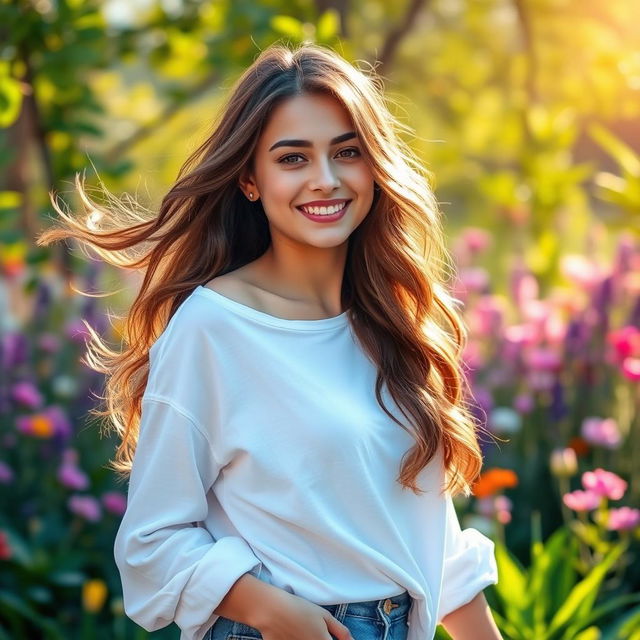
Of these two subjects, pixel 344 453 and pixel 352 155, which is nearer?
pixel 344 453

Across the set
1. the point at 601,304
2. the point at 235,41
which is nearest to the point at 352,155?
the point at 601,304

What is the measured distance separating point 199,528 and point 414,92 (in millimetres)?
6904

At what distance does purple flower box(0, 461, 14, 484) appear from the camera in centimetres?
344

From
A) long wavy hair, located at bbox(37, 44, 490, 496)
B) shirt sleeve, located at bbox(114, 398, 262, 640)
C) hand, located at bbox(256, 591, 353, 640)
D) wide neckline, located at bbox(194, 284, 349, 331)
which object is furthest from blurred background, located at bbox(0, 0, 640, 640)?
hand, located at bbox(256, 591, 353, 640)

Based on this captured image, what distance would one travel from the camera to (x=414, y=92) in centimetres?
832

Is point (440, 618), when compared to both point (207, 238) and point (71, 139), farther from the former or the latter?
point (71, 139)

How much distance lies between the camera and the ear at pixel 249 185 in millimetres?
1966

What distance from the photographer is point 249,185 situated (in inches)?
77.7

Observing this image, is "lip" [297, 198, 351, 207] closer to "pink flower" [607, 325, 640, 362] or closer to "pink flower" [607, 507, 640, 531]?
"pink flower" [607, 507, 640, 531]

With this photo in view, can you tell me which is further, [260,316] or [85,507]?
[85,507]

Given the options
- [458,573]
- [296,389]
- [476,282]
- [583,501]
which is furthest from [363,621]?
[476,282]

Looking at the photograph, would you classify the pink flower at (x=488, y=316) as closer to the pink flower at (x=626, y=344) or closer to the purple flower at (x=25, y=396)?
the pink flower at (x=626, y=344)

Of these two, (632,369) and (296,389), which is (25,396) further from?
(296,389)

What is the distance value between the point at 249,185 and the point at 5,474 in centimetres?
183
